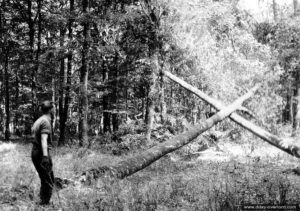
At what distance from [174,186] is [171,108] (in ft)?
37.2

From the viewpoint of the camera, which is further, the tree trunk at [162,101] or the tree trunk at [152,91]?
the tree trunk at [162,101]

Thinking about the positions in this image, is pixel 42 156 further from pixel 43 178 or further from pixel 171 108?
pixel 171 108

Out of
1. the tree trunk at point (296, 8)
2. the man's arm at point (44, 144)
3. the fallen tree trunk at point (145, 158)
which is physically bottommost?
the fallen tree trunk at point (145, 158)

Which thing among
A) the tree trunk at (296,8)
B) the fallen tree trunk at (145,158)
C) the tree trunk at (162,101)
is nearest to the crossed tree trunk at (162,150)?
the fallen tree trunk at (145,158)

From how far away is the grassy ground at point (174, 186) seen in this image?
5.42 meters

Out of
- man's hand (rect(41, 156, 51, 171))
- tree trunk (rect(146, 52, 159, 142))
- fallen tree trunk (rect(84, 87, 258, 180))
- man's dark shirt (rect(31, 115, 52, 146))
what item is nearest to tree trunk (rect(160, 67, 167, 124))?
tree trunk (rect(146, 52, 159, 142))

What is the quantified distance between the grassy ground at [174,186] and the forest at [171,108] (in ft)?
0.13

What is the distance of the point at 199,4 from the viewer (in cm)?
1325

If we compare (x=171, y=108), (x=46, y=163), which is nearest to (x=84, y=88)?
(x=171, y=108)

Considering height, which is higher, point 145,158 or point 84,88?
point 84,88

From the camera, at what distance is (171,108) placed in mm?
17906

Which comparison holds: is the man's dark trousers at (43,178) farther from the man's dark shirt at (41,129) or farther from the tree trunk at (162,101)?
the tree trunk at (162,101)

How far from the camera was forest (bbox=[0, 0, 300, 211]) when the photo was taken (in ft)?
21.1

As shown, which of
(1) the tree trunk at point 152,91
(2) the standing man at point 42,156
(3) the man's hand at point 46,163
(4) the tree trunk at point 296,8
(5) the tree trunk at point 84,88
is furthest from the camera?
(4) the tree trunk at point 296,8
